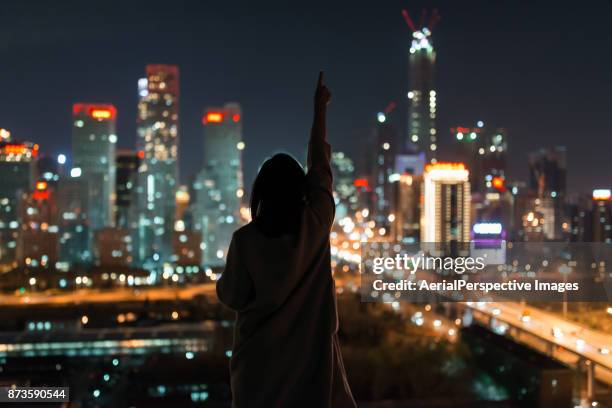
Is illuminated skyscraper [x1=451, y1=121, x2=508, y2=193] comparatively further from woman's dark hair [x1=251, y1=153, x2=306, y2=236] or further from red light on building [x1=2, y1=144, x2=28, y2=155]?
woman's dark hair [x1=251, y1=153, x2=306, y2=236]

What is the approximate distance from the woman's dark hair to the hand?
128 millimetres

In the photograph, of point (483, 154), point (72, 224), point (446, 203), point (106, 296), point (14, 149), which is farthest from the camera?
point (483, 154)

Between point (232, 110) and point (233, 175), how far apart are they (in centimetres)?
311

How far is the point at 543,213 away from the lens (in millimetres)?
9828

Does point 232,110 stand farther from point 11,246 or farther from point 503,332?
point 503,332

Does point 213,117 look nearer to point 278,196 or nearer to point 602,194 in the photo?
point 602,194

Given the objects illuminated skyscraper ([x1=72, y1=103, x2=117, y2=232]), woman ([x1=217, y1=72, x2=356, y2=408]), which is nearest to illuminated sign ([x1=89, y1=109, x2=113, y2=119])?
illuminated skyscraper ([x1=72, y1=103, x2=117, y2=232])

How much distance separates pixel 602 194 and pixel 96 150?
20267 millimetres

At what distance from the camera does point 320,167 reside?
2.78 ft

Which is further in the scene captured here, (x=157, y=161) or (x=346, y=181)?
(x=346, y=181)

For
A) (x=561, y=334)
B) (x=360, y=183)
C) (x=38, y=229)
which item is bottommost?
(x=561, y=334)

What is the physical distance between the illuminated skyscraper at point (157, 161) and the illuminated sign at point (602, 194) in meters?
15.9

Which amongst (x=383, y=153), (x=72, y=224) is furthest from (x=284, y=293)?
(x=383, y=153)

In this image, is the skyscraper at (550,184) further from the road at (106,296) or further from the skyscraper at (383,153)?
the skyscraper at (383,153)
